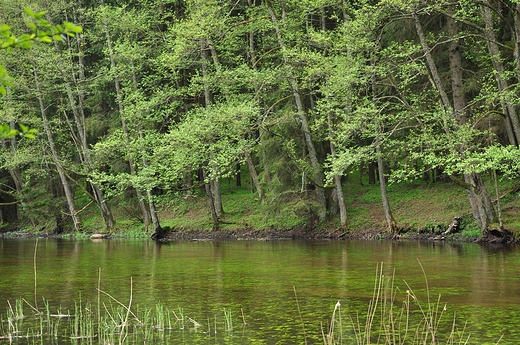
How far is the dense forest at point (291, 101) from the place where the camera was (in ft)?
71.2

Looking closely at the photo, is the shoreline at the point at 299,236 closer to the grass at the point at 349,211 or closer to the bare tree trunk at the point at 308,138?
the grass at the point at 349,211

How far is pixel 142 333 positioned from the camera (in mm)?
9453

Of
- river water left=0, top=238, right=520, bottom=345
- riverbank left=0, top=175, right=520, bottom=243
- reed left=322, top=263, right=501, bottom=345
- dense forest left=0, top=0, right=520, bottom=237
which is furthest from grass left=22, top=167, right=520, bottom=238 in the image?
reed left=322, top=263, right=501, bottom=345

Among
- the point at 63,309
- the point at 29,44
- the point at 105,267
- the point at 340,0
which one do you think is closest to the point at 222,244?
the point at 105,267

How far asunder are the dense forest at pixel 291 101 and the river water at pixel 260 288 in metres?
3.22

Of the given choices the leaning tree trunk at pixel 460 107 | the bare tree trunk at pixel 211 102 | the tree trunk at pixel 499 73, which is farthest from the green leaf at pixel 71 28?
the bare tree trunk at pixel 211 102

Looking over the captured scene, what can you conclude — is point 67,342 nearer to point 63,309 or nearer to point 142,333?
point 142,333

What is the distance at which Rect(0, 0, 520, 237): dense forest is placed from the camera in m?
21.7

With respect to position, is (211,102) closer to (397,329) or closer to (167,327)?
(167,327)

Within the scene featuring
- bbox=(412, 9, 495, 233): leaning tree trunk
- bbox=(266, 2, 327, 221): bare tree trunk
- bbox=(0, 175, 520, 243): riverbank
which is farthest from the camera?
bbox=(266, 2, 327, 221): bare tree trunk

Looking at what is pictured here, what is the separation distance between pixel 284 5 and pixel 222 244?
10.7 metres

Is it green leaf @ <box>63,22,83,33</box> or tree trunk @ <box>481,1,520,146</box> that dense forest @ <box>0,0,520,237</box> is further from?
green leaf @ <box>63,22,83,33</box>

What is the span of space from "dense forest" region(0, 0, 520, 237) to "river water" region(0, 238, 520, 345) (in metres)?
3.22

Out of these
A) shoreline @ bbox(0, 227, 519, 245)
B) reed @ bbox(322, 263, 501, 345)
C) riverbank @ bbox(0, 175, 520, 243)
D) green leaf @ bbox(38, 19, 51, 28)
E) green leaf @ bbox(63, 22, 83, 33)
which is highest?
green leaf @ bbox(38, 19, 51, 28)
